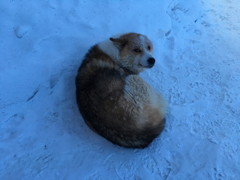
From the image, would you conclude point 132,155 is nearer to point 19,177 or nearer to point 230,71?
point 19,177

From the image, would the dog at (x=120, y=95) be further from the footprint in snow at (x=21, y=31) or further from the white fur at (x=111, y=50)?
the footprint in snow at (x=21, y=31)

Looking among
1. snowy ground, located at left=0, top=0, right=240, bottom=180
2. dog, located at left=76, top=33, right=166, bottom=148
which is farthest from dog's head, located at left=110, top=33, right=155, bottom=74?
snowy ground, located at left=0, top=0, right=240, bottom=180

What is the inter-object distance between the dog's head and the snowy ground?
1.67 feet

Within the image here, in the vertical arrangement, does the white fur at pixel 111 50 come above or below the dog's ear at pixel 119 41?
below

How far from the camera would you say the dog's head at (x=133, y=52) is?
3248 millimetres

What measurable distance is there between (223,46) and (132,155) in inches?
102

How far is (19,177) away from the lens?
270 cm

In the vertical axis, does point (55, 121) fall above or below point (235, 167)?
below

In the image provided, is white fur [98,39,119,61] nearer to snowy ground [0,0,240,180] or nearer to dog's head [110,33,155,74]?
dog's head [110,33,155,74]

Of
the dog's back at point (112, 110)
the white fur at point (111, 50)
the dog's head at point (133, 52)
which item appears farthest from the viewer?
the white fur at point (111, 50)

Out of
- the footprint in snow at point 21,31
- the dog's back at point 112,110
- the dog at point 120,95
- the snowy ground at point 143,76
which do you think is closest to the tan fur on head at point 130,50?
the dog at point 120,95

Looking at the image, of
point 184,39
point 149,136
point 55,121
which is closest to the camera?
point 149,136

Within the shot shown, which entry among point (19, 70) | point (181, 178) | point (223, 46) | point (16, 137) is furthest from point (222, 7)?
point (16, 137)

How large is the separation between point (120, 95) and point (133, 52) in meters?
0.67
